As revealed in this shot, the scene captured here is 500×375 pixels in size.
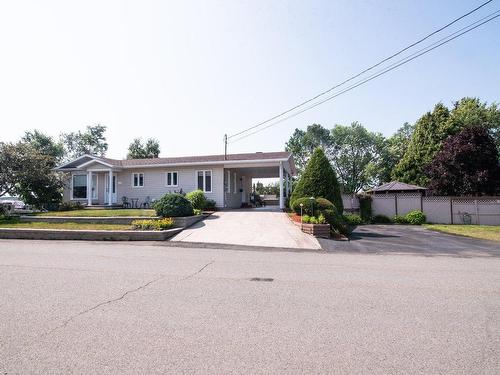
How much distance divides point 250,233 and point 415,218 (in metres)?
12.8

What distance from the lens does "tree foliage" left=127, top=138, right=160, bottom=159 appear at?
53.0m

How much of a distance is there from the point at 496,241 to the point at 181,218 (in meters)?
13.4

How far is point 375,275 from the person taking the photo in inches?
259

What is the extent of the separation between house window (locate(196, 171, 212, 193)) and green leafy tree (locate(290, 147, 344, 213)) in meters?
7.90

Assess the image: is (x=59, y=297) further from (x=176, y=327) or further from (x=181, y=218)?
(x=181, y=218)

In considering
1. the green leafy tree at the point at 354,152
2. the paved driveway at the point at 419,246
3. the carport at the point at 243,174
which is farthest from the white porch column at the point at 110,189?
the green leafy tree at the point at 354,152

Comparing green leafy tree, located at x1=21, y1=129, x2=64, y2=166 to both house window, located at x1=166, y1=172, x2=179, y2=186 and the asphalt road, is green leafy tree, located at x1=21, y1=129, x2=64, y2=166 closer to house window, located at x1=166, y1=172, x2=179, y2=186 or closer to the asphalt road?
house window, located at x1=166, y1=172, x2=179, y2=186

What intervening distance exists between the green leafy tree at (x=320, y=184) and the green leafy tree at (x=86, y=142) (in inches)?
1880

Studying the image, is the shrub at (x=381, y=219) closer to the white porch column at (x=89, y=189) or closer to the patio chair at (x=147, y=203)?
the patio chair at (x=147, y=203)

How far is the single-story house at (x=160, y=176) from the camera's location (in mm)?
21438

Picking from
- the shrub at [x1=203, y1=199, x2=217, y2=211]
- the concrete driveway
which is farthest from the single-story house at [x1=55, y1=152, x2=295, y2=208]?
the concrete driveway

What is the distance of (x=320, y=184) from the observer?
15547 millimetres

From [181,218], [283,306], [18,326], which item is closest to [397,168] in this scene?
[181,218]

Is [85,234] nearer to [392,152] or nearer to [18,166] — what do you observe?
[18,166]
